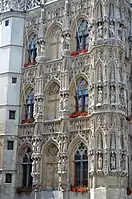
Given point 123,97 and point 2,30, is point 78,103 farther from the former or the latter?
point 2,30

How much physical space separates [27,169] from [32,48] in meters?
8.39

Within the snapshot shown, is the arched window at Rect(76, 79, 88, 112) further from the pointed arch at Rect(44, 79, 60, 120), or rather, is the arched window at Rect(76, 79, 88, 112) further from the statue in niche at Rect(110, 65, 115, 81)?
the statue in niche at Rect(110, 65, 115, 81)

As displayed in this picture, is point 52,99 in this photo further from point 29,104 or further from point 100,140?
point 100,140

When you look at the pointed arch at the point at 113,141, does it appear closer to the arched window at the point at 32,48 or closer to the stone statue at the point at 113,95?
the stone statue at the point at 113,95

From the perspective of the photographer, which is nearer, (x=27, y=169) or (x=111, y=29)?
(x=111, y=29)

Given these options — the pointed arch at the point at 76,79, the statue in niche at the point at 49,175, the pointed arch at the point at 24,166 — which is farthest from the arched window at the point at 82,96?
the pointed arch at the point at 24,166

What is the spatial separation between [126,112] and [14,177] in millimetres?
8246

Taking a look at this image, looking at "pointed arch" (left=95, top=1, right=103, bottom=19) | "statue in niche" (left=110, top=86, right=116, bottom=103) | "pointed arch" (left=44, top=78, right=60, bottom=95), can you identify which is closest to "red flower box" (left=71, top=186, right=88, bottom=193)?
"statue in niche" (left=110, top=86, right=116, bottom=103)

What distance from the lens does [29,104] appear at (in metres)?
26.0

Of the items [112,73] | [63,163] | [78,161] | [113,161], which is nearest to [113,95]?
[112,73]

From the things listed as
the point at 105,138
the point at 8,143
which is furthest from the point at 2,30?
the point at 105,138

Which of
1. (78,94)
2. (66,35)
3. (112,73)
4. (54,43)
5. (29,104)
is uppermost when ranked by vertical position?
(66,35)

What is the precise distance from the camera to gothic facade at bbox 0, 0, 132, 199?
Result: 2133 centimetres

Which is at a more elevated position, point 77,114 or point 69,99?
point 69,99
